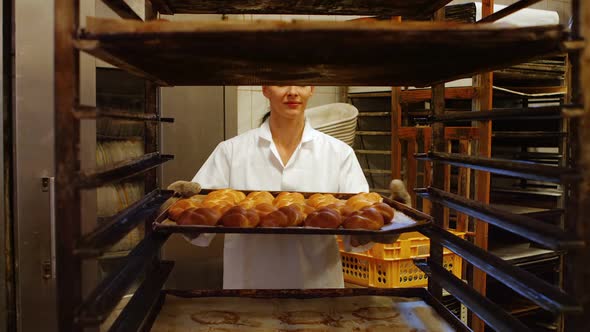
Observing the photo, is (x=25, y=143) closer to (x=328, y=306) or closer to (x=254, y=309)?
(x=254, y=309)

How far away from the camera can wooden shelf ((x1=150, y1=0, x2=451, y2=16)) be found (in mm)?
1700

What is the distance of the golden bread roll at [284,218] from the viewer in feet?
5.14

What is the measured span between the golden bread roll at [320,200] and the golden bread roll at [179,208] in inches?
16.8

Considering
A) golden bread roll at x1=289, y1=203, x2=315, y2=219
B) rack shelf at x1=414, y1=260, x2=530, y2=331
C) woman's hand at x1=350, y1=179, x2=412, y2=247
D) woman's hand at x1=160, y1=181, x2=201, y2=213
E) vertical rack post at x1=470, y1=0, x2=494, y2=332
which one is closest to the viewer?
rack shelf at x1=414, y1=260, x2=530, y2=331

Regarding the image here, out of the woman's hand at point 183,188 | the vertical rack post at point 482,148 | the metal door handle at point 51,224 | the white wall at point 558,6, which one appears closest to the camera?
the woman's hand at point 183,188

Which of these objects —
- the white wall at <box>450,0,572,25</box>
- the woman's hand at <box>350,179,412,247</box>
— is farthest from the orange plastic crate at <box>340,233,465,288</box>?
the white wall at <box>450,0,572,25</box>

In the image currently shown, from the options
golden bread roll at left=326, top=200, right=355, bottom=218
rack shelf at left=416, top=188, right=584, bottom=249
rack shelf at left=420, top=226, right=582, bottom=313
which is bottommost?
rack shelf at left=420, top=226, right=582, bottom=313

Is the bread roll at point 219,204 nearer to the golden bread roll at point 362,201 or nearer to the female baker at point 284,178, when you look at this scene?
the golden bread roll at point 362,201

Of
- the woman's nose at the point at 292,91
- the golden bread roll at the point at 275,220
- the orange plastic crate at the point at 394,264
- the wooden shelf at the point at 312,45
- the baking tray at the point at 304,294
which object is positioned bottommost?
the orange plastic crate at the point at 394,264

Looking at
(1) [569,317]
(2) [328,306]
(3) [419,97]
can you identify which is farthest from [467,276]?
(1) [569,317]

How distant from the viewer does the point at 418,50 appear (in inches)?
44.6

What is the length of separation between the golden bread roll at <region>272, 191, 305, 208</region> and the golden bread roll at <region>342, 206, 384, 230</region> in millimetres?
323

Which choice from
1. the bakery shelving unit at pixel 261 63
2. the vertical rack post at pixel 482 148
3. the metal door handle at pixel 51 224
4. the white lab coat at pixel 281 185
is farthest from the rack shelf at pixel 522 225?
the vertical rack post at pixel 482 148

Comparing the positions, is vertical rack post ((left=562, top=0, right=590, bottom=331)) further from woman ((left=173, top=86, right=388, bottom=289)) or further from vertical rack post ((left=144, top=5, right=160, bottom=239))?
woman ((left=173, top=86, right=388, bottom=289))
